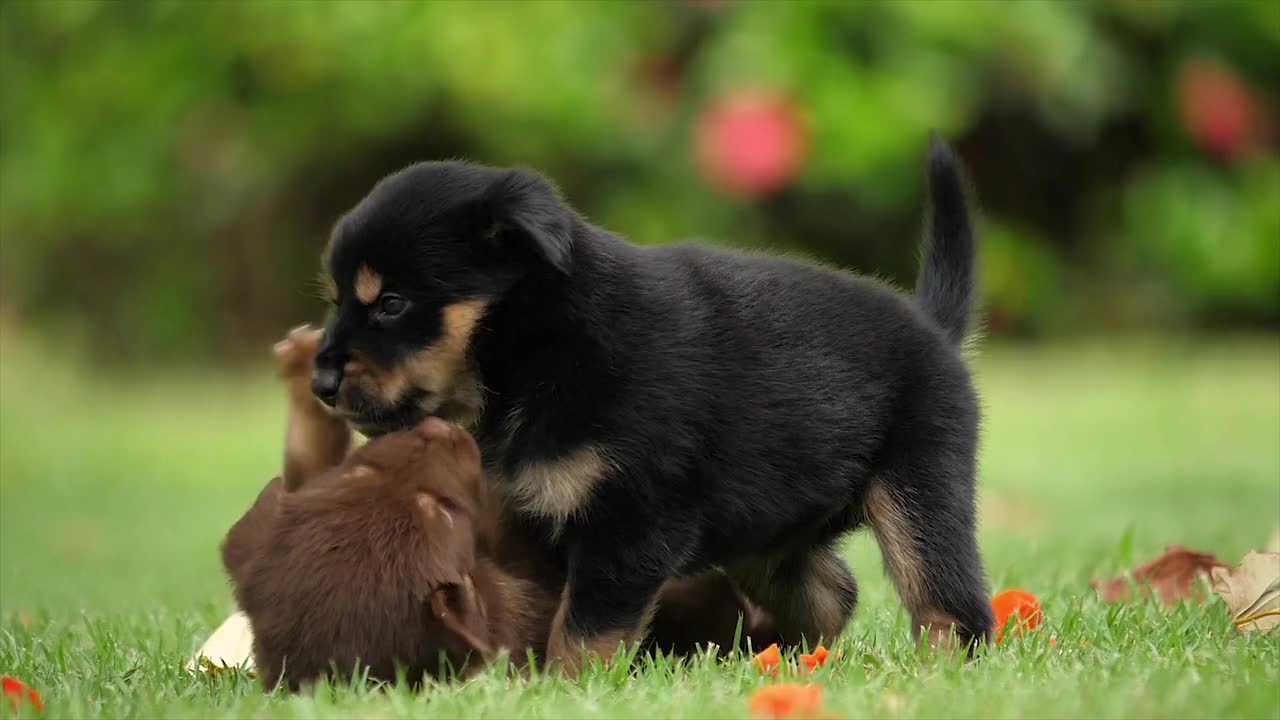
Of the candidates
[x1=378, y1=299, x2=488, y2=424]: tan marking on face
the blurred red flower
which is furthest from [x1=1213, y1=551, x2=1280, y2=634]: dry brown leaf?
the blurred red flower

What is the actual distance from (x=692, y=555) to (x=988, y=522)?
4036mm

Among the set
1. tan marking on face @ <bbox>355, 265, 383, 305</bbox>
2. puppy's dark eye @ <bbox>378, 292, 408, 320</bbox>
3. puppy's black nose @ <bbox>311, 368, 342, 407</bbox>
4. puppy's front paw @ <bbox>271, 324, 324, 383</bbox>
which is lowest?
puppy's front paw @ <bbox>271, 324, 324, 383</bbox>

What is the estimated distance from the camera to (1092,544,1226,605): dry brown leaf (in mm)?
4391

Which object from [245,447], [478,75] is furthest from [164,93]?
[245,447]

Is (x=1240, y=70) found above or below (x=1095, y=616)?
above

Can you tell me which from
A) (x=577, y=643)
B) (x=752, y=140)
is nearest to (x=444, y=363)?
(x=577, y=643)

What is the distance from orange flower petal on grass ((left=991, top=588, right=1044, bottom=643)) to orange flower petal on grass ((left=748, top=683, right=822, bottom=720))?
1.00 meters

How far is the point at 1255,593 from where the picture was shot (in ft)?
12.4

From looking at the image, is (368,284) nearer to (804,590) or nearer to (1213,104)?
(804,590)

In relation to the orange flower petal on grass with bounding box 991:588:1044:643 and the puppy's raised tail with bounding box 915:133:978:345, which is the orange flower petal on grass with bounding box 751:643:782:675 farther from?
the puppy's raised tail with bounding box 915:133:978:345

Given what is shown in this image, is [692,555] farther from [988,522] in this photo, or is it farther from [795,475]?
[988,522]

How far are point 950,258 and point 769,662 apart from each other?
1361mm

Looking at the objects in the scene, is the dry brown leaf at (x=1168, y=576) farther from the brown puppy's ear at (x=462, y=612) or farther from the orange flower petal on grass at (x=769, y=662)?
the brown puppy's ear at (x=462, y=612)

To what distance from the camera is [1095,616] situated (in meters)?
3.93
